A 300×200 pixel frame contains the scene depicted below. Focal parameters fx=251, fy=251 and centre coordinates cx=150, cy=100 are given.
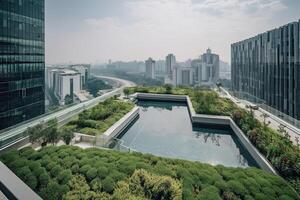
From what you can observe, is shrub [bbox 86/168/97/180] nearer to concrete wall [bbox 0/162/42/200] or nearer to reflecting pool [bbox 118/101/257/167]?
concrete wall [bbox 0/162/42/200]

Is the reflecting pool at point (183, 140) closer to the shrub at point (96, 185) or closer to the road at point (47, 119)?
the road at point (47, 119)

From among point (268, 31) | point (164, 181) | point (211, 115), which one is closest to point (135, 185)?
point (164, 181)

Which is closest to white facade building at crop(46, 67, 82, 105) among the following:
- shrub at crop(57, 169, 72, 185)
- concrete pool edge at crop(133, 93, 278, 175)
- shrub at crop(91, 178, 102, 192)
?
concrete pool edge at crop(133, 93, 278, 175)

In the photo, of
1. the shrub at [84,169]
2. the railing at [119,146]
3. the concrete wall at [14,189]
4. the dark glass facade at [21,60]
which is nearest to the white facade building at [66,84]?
the dark glass facade at [21,60]

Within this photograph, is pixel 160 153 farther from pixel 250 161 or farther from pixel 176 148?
pixel 250 161

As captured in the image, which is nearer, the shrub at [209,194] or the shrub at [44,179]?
the shrub at [209,194]
